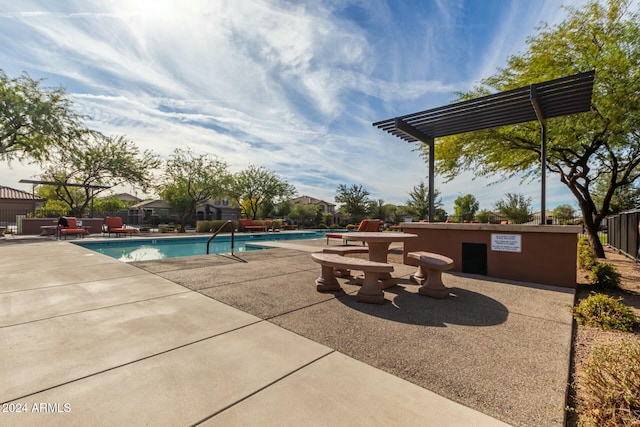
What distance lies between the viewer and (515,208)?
2467cm

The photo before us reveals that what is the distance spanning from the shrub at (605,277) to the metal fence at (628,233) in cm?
532

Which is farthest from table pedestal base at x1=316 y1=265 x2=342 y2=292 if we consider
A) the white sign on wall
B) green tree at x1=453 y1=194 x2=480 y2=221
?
green tree at x1=453 y1=194 x2=480 y2=221

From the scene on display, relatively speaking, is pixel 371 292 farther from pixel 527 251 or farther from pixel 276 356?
pixel 527 251

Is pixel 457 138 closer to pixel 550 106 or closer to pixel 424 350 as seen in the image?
pixel 550 106

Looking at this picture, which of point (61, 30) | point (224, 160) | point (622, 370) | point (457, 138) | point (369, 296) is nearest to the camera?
point (622, 370)

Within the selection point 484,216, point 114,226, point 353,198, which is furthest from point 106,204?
point 484,216

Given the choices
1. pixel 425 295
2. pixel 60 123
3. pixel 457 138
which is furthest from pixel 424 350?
pixel 60 123

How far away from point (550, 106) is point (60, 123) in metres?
23.1

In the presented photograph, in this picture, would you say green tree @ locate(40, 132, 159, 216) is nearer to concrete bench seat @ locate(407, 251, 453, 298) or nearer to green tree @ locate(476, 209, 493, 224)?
concrete bench seat @ locate(407, 251, 453, 298)

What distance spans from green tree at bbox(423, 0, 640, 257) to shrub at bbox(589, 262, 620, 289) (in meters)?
4.12

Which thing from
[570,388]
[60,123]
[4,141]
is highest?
[60,123]

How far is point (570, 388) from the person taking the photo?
192 cm

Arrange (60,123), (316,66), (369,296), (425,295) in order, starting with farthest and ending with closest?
1. (60,123)
2. (316,66)
3. (425,295)
4. (369,296)

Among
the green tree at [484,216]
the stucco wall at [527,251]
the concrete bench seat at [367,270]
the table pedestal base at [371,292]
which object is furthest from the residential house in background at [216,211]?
the table pedestal base at [371,292]
